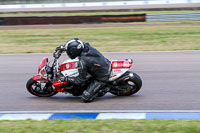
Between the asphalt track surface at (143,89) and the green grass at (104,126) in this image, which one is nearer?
the green grass at (104,126)

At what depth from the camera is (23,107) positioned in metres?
7.09

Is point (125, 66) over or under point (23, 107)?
over

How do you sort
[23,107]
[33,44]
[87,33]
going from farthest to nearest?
[87,33]
[33,44]
[23,107]

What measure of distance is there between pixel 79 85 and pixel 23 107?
1216 millimetres

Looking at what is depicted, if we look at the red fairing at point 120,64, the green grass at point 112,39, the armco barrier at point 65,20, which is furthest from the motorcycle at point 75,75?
the armco barrier at point 65,20

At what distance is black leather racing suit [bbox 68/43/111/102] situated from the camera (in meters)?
6.95

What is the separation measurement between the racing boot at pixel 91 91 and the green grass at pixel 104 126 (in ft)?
5.31

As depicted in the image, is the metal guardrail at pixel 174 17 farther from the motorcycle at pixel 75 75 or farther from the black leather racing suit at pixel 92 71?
the black leather racing suit at pixel 92 71

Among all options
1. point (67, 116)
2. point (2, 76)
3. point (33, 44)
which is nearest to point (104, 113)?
point (67, 116)

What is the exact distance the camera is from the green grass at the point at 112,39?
15.0 m

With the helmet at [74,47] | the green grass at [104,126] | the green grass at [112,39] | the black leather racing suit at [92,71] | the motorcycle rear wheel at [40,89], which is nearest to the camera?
the green grass at [104,126]

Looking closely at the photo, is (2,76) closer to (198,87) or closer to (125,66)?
(125,66)

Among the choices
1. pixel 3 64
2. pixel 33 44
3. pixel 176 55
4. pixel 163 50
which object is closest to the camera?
pixel 3 64

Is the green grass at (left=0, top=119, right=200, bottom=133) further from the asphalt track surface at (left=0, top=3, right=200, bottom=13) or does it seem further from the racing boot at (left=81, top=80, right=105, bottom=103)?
the asphalt track surface at (left=0, top=3, right=200, bottom=13)
